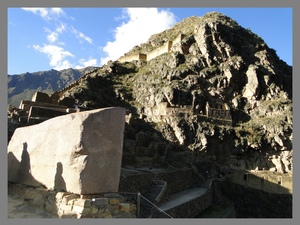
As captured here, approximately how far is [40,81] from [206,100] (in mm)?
118397

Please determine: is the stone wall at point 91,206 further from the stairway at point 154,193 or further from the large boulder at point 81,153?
the stairway at point 154,193

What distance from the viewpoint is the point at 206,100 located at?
41.0 meters

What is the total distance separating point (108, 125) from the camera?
7238 mm

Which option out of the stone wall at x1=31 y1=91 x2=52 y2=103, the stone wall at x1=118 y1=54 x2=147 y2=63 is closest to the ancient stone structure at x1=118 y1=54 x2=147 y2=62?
the stone wall at x1=118 y1=54 x2=147 y2=63

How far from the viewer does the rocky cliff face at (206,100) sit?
3372 centimetres

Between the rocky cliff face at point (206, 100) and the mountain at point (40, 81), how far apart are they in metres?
83.0

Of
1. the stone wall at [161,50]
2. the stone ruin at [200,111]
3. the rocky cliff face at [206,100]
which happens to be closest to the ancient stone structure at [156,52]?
the stone wall at [161,50]

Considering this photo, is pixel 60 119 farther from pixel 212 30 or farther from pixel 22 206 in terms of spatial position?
pixel 212 30

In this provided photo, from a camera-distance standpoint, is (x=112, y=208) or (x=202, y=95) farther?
(x=202, y=95)

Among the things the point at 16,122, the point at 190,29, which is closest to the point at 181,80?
the point at 190,29

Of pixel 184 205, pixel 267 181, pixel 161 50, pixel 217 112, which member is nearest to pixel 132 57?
pixel 161 50

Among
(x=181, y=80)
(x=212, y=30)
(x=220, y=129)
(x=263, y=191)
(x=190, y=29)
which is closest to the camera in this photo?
(x=263, y=191)

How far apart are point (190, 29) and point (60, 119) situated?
55053 mm

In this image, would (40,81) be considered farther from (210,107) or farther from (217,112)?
(217,112)
